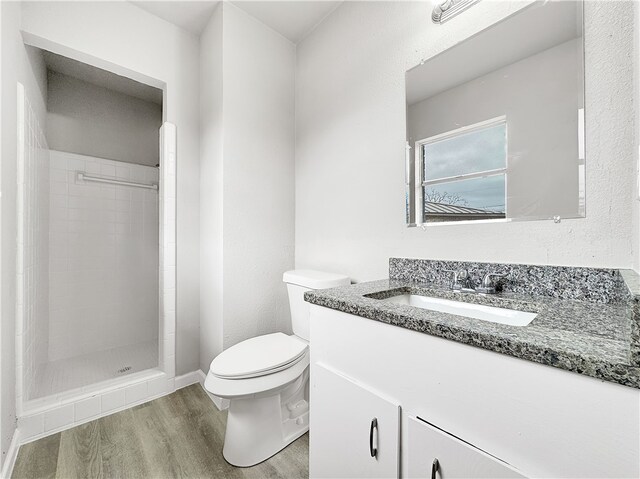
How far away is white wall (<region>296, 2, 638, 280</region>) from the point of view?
0.89 metres

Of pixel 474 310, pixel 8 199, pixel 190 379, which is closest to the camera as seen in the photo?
pixel 474 310

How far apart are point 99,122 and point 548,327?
10.6 ft

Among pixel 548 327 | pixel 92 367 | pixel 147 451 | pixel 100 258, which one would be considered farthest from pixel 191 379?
pixel 548 327

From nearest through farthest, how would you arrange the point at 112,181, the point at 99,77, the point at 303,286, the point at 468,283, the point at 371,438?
the point at 371,438 → the point at 468,283 → the point at 303,286 → the point at 99,77 → the point at 112,181

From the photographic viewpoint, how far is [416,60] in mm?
1363

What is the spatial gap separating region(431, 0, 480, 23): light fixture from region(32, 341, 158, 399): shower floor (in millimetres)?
2654

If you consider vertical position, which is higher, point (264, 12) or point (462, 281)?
point (264, 12)

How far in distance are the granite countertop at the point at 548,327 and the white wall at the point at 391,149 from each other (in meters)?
0.20

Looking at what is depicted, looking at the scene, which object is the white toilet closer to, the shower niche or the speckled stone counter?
the speckled stone counter

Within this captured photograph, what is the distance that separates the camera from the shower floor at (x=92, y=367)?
1.80 m

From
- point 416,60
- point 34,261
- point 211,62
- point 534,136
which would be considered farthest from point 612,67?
point 34,261

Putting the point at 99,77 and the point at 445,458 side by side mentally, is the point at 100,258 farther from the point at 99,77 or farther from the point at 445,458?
the point at 445,458

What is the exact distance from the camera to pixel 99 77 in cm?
234

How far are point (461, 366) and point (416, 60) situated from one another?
1.33 metres
